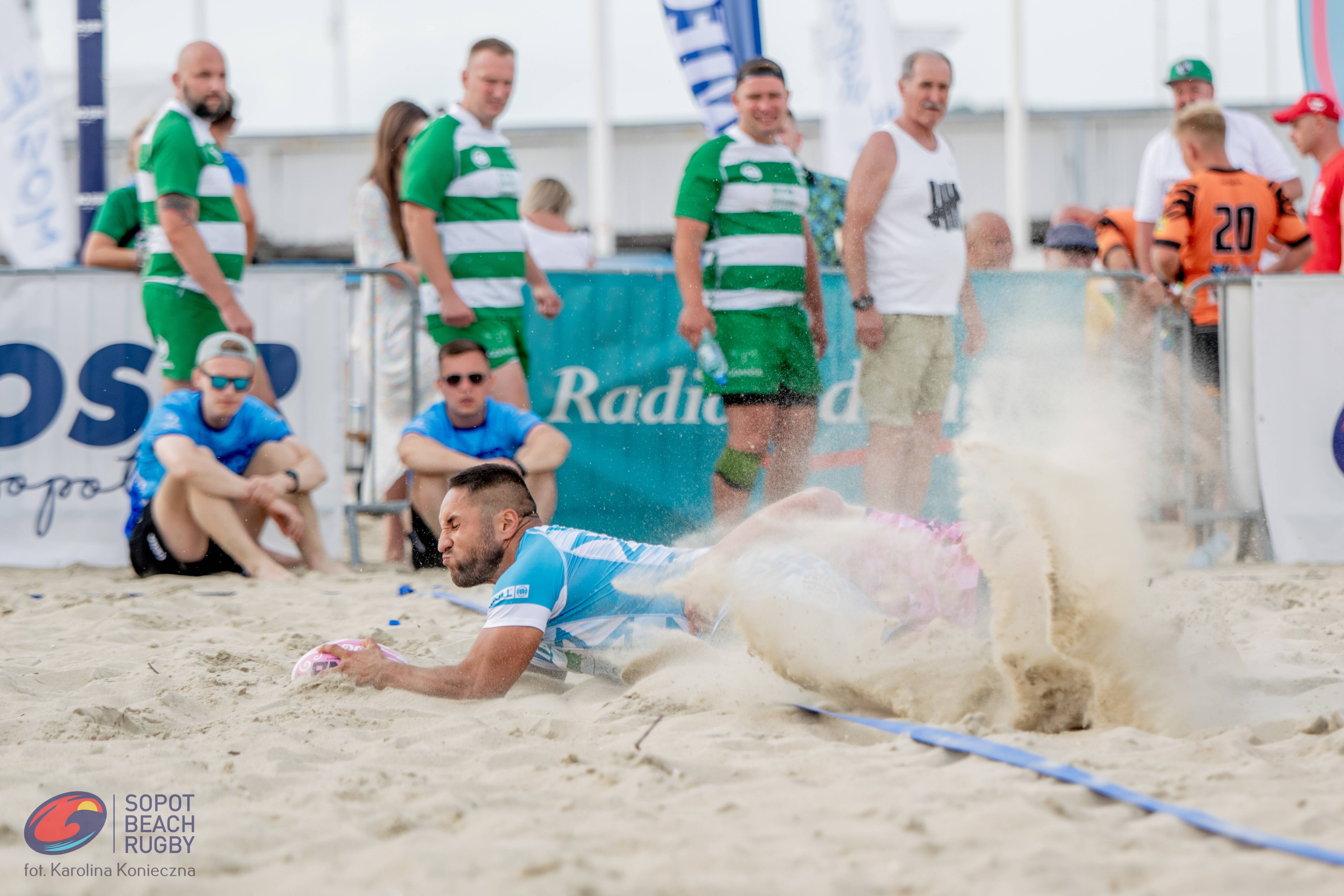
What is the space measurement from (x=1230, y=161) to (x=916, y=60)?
6.92 ft

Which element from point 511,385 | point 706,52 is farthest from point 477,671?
point 706,52

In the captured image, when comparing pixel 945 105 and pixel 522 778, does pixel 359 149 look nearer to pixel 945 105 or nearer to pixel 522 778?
pixel 945 105

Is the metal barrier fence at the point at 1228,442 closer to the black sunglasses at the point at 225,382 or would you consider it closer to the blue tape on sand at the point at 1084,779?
the blue tape on sand at the point at 1084,779

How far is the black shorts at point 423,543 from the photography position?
594 cm

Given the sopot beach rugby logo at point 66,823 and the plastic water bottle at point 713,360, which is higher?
the plastic water bottle at point 713,360

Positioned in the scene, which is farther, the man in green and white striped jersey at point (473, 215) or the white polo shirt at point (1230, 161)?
the white polo shirt at point (1230, 161)

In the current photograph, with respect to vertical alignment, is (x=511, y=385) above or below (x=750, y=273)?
below

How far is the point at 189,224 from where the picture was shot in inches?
219

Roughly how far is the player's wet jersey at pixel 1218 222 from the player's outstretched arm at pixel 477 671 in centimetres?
437

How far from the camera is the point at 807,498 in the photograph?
3.74m

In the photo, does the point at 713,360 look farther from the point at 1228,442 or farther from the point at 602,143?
the point at 602,143

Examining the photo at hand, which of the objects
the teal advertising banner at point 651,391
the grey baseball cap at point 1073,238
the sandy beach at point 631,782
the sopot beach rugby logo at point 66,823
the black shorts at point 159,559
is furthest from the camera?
the grey baseball cap at point 1073,238

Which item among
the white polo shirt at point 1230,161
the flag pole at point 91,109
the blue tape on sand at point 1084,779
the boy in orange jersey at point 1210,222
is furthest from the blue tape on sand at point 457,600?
the white polo shirt at point 1230,161

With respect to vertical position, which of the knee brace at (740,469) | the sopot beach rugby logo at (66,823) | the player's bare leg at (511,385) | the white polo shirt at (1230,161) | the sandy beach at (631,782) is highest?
the white polo shirt at (1230,161)
